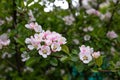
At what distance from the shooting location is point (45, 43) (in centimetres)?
240

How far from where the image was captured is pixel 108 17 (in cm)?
424

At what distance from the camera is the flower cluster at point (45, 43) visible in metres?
2.39

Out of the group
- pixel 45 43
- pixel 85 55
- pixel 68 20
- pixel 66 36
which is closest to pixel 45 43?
pixel 45 43

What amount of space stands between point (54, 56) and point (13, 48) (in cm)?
53

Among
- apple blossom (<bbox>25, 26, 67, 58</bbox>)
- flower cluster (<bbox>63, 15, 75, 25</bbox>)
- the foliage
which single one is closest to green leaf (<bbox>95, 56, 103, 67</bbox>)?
the foliage

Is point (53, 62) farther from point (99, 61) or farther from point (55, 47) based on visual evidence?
point (99, 61)

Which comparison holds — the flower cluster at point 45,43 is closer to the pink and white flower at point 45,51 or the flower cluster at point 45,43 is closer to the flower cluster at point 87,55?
the pink and white flower at point 45,51

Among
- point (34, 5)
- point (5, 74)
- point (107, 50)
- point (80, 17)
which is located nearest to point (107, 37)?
point (107, 50)

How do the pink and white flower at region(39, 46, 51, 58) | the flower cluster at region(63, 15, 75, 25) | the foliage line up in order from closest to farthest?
the pink and white flower at region(39, 46, 51, 58) → the foliage → the flower cluster at region(63, 15, 75, 25)

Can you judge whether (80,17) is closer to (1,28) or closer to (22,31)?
(1,28)

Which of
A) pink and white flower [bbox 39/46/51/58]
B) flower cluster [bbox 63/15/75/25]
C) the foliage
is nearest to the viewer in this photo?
pink and white flower [bbox 39/46/51/58]

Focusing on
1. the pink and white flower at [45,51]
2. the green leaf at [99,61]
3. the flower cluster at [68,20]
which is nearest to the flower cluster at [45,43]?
the pink and white flower at [45,51]

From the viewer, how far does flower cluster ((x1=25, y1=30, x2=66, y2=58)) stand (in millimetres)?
2391

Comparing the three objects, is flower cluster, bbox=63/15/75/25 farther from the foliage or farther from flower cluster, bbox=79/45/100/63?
flower cluster, bbox=79/45/100/63
